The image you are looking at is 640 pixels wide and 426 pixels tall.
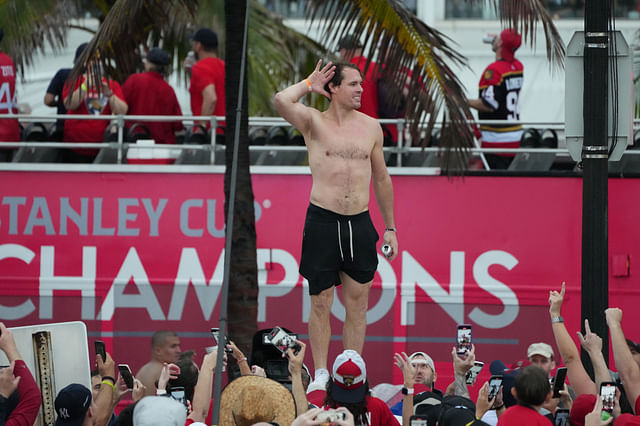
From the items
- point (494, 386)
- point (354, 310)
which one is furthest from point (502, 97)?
point (494, 386)

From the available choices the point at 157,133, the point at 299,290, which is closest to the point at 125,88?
the point at 157,133

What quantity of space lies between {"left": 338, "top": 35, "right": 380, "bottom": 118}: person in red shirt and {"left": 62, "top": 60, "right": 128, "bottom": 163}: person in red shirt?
2.43 metres

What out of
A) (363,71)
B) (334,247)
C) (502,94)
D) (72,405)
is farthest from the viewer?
(502,94)

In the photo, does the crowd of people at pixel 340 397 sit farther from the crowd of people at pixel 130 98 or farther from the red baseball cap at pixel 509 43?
the red baseball cap at pixel 509 43

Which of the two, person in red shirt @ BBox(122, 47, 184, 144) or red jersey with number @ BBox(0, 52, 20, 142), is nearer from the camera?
red jersey with number @ BBox(0, 52, 20, 142)

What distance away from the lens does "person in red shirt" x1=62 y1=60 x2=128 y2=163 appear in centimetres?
1136

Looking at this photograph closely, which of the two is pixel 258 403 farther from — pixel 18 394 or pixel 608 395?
pixel 608 395

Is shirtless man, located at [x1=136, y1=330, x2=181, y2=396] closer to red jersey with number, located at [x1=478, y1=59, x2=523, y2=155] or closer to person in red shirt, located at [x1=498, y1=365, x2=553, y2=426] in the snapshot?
person in red shirt, located at [x1=498, y1=365, x2=553, y2=426]

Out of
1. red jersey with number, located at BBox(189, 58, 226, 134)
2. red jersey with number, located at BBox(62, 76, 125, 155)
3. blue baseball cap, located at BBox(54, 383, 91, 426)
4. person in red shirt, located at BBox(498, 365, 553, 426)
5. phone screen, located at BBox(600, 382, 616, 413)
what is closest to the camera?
person in red shirt, located at BBox(498, 365, 553, 426)

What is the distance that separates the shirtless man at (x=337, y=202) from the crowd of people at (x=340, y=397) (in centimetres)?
63

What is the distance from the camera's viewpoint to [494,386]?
20.5ft

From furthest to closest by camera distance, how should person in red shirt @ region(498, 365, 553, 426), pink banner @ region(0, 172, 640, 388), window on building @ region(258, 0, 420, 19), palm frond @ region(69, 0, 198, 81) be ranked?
window on building @ region(258, 0, 420, 19) → pink banner @ region(0, 172, 640, 388) → palm frond @ region(69, 0, 198, 81) → person in red shirt @ region(498, 365, 553, 426)

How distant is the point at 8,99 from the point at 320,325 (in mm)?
5536

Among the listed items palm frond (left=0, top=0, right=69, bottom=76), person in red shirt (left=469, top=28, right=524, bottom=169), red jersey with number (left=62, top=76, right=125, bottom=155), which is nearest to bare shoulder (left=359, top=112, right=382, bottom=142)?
person in red shirt (left=469, top=28, right=524, bottom=169)
